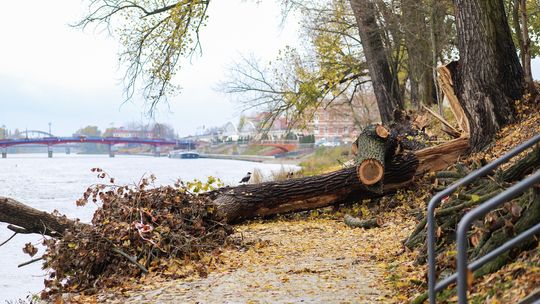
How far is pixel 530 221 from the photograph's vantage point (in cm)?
438

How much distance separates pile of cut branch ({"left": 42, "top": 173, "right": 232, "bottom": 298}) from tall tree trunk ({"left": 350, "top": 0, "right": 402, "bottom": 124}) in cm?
827

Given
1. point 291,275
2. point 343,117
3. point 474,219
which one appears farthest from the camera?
point 343,117

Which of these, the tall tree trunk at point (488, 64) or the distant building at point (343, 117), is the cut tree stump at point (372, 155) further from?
the distant building at point (343, 117)

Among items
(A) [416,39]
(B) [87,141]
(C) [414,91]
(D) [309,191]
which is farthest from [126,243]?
(B) [87,141]

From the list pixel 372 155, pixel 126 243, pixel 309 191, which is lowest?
pixel 126 243

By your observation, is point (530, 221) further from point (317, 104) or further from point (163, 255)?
point (317, 104)

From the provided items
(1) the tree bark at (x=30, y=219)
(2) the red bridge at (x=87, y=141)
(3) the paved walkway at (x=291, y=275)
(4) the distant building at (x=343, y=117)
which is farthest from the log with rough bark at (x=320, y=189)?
(2) the red bridge at (x=87, y=141)

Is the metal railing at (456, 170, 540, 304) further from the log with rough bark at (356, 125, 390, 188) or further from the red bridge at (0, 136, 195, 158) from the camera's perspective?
the red bridge at (0, 136, 195, 158)

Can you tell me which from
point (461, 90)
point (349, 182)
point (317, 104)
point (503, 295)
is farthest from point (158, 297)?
point (317, 104)

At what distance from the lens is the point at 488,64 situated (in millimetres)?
9742

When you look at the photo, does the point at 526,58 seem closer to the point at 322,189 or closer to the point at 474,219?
the point at 322,189

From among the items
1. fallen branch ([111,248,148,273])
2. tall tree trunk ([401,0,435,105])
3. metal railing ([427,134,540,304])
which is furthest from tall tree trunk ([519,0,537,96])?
metal railing ([427,134,540,304])

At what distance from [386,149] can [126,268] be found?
4992mm

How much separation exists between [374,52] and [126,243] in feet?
31.7
